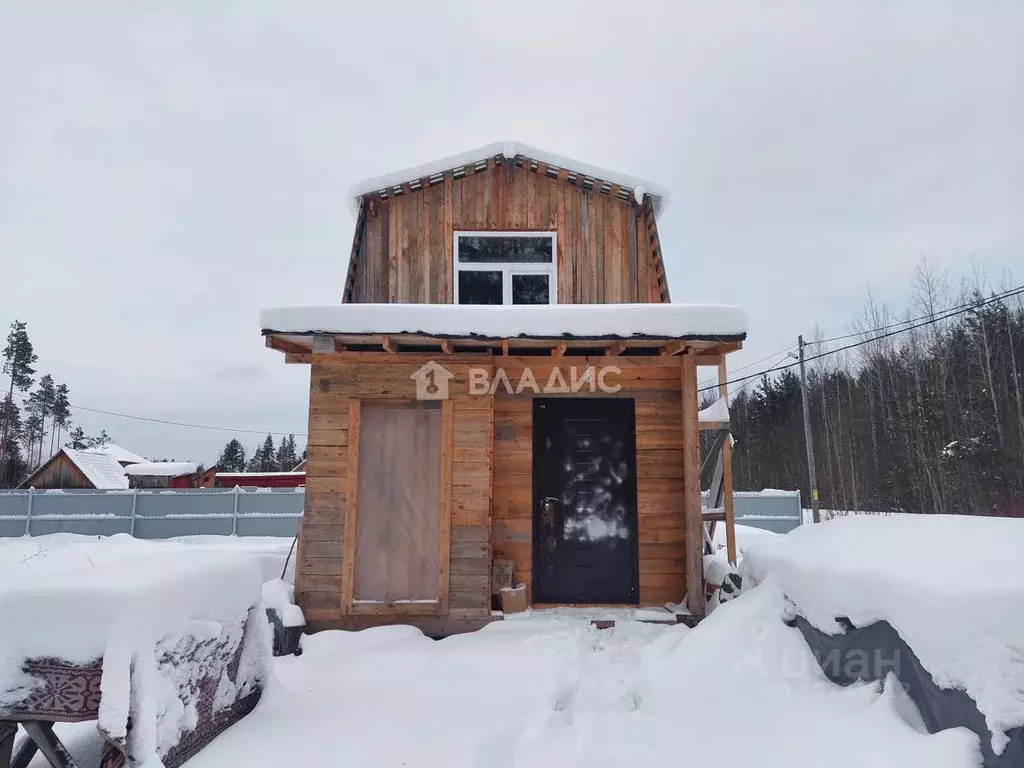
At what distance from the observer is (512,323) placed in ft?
18.0

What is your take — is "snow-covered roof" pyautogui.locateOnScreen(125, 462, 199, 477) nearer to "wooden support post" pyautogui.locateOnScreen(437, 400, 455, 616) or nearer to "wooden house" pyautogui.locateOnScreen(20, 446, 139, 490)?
"wooden house" pyautogui.locateOnScreen(20, 446, 139, 490)

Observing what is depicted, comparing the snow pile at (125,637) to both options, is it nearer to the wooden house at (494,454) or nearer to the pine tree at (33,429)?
the wooden house at (494,454)

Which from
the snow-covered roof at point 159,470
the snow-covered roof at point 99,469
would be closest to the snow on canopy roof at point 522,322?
the snow-covered roof at point 159,470

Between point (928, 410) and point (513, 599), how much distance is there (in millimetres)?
24099

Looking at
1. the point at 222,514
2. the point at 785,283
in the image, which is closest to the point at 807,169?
the point at 785,283

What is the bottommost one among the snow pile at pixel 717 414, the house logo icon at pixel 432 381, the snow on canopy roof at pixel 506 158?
the snow pile at pixel 717 414

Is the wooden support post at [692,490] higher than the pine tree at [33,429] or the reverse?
the reverse

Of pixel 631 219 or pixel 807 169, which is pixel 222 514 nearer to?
pixel 631 219

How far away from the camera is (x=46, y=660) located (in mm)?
2607

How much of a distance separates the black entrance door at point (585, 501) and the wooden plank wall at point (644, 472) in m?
0.12

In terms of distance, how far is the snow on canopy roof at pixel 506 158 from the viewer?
8250mm

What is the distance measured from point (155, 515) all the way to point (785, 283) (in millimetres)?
27697

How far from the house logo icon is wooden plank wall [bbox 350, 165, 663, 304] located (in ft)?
7.11

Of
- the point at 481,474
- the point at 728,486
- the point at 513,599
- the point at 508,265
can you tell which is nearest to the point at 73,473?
the point at 508,265
